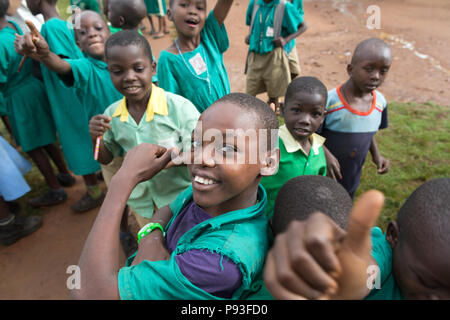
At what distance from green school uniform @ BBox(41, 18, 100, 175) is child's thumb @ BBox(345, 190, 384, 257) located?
2.65 metres

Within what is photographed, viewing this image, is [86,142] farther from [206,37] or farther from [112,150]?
[206,37]

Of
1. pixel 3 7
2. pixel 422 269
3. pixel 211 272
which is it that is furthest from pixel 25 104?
pixel 422 269

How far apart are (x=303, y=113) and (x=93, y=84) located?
1655mm

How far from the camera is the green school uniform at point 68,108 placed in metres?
2.45

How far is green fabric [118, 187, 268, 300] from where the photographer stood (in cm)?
89

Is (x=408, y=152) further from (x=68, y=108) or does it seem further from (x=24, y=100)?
(x=24, y=100)

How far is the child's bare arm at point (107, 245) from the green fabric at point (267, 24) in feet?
10.2

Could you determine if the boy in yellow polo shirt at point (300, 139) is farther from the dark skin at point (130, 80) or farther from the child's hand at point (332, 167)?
the dark skin at point (130, 80)

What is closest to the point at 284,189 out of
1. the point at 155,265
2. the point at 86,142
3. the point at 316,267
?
the point at 155,265

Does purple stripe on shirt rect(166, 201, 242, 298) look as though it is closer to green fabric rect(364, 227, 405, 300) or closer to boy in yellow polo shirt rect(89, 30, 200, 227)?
green fabric rect(364, 227, 405, 300)

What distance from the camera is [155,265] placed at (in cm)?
93

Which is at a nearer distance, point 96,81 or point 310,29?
point 96,81

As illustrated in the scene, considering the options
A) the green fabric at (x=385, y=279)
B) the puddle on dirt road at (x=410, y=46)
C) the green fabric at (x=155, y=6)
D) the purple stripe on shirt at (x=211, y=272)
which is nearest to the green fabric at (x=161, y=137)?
the purple stripe on shirt at (x=211, y=272)
